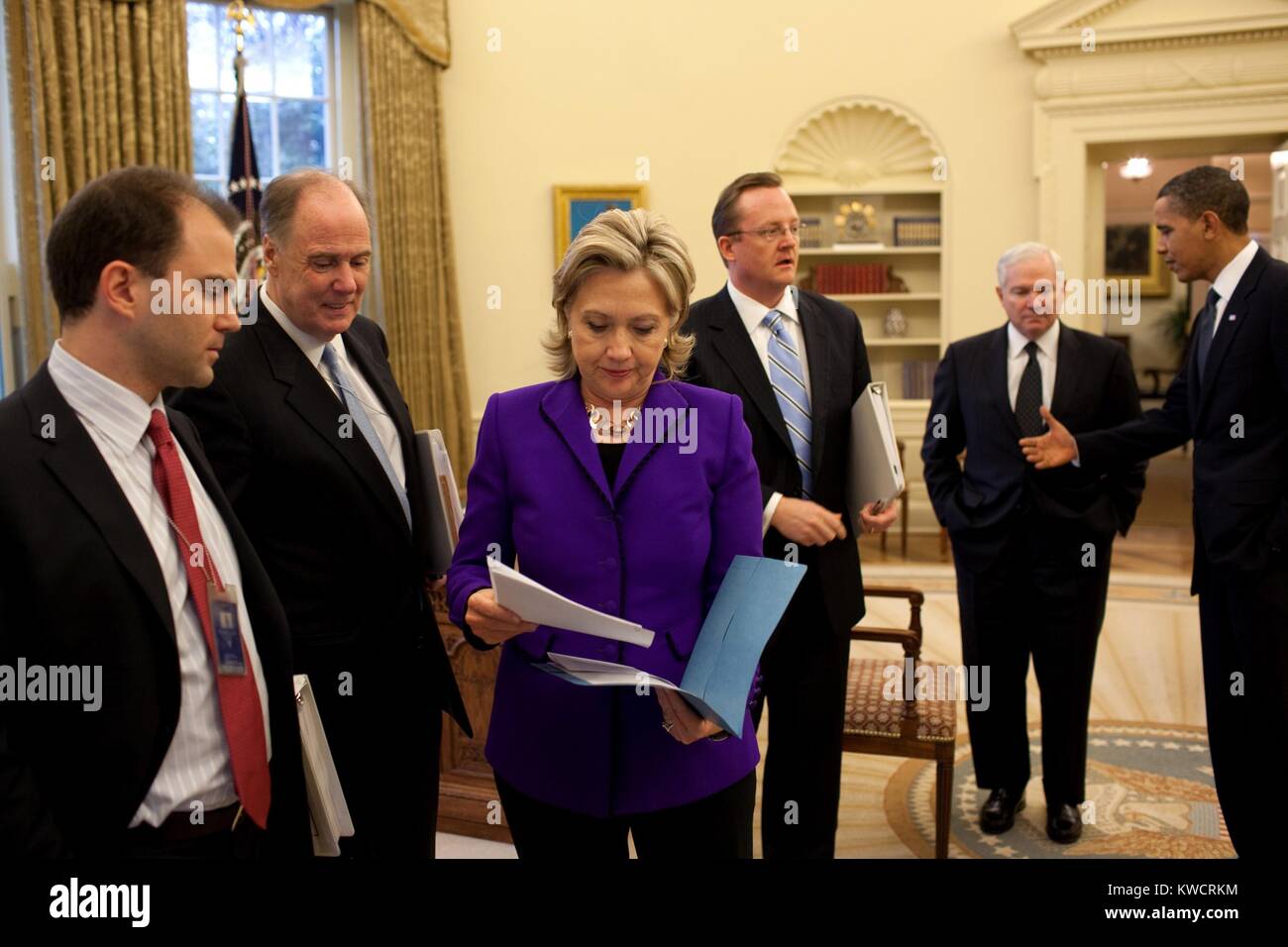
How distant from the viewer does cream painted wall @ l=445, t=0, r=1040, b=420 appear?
9023 mm

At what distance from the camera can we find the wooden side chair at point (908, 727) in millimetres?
3545

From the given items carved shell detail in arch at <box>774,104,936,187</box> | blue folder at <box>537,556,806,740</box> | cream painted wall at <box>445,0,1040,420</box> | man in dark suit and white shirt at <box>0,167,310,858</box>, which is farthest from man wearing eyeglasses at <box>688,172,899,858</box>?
carved shell detail in arch at <box>774,104,936,187</box>

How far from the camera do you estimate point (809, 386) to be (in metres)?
3.05

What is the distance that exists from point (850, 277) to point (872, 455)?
664 centimetres

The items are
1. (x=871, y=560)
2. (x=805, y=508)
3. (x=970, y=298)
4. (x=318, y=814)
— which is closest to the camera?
(x=318, y=814)

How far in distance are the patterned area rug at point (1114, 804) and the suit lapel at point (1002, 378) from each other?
1.32 metres

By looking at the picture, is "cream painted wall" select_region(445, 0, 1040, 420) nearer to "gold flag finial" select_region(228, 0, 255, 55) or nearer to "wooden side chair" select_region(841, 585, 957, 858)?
"gold flag finial" select_region(228, 0, 255, 55)

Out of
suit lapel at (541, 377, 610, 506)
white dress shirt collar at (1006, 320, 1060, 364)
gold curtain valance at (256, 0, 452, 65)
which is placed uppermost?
gold curtain valance at (256, 0, 452, 65)

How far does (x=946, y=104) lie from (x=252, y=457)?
8.04 m

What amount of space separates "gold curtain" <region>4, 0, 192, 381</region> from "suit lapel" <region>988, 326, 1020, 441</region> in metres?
5.80
